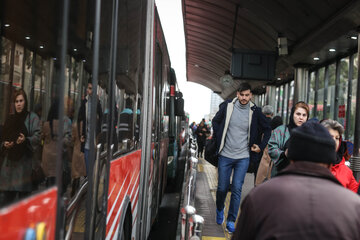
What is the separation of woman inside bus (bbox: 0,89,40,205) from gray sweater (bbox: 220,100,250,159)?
10.1 feet

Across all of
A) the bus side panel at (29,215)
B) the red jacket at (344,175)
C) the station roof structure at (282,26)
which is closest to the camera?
the bus side panel at (29,215)

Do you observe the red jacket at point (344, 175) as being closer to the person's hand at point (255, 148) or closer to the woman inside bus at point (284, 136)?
the woman inside bus at point (284, 136)

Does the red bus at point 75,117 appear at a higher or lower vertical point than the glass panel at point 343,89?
lower

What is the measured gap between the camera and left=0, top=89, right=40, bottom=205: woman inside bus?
3260 mm

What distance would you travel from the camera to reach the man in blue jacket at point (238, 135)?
5.96 metres

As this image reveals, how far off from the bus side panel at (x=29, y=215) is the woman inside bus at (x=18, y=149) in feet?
4.89

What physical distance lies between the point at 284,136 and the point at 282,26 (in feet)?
34.1

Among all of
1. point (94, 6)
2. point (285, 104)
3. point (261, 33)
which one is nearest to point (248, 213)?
point (94, 6)

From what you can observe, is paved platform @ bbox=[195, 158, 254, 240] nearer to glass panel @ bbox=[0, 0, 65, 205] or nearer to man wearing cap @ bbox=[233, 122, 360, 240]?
glass panel @ bbox=[0, 0, 65, 205]

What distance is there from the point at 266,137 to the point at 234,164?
0.56 m

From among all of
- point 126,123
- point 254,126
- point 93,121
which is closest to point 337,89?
point 254,126

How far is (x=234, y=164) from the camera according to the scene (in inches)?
240

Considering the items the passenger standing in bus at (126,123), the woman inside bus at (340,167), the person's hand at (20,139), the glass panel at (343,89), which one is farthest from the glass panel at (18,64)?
the glass panel at (343,89)

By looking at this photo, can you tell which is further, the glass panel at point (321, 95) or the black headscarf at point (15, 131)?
the glass panel at point (321, 95)
